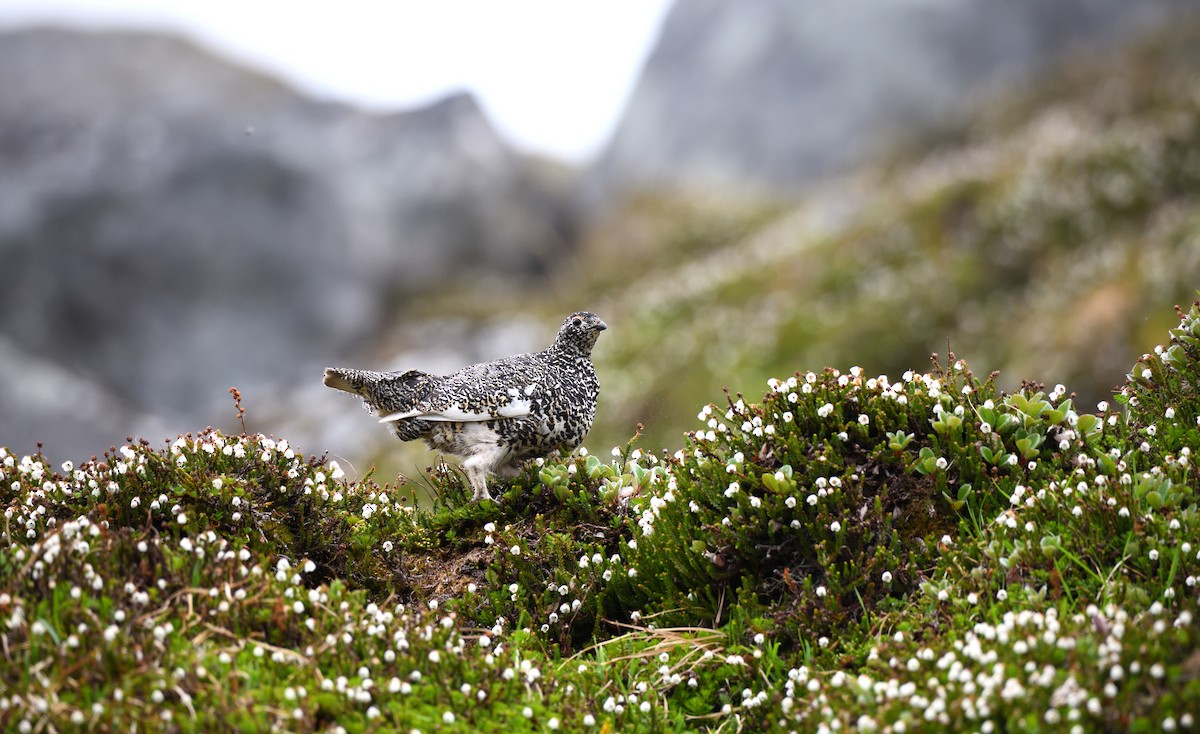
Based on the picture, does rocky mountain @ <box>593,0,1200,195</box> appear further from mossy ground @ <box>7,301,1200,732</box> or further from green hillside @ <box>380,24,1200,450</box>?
mossy ground @ <box>7,301,1200,732</box>

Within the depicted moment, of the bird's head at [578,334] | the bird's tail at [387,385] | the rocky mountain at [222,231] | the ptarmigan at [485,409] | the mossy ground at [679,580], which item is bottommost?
the mossy ground at [679,580]

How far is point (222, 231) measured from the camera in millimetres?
30578

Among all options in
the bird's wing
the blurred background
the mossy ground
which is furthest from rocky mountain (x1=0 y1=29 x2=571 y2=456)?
the mossy ground

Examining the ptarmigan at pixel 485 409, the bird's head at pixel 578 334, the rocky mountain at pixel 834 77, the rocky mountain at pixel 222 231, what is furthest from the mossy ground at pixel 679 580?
the rocky mountain at pixel 834 77

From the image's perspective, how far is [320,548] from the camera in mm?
6508

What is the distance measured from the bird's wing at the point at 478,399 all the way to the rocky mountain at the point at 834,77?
27510 mm

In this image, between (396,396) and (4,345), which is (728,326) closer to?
(396,396)

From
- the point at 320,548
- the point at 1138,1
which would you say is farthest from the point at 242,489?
the point at 1138,1

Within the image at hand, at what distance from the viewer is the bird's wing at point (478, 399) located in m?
7.25

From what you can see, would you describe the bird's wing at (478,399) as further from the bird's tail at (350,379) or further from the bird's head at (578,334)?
the bird's head at (578,334)

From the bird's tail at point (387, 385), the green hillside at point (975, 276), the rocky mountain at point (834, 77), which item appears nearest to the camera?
the bird's tail at point (387, 385)

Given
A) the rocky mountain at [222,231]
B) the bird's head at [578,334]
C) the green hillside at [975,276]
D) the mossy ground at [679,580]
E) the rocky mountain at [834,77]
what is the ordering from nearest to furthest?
the mossy ground at [679,580], the bird's head at [578,334], the green hillside at [975,276], the rocky mountain at [222,231], the rocky mountain at [834,77]

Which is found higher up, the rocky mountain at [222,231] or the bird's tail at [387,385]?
the rocky mountain at [222,231]

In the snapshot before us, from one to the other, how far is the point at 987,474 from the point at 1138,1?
1291 inches
